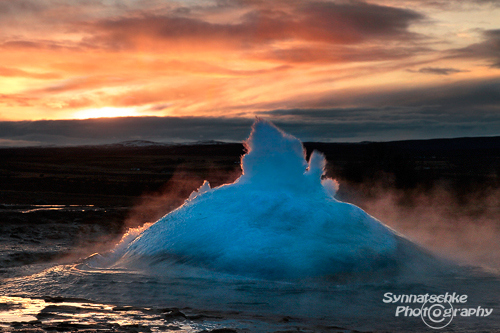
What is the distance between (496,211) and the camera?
1841cm

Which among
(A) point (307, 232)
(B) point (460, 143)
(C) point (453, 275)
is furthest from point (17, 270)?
(B) point (460, 143)

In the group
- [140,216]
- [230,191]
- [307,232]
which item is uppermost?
[230,191]

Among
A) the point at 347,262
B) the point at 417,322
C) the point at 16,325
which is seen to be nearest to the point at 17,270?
the point at 16,325

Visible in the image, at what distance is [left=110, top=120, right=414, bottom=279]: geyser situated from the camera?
7098 millimetres

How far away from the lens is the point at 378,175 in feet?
92.9

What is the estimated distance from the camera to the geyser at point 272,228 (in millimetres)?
7098

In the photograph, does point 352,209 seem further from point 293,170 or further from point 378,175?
point 378,175

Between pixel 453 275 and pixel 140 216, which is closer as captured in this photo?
pixel 453 275

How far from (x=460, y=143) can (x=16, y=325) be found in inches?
5460

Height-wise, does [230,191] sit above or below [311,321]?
above

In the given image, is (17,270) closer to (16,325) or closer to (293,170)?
(16,325)

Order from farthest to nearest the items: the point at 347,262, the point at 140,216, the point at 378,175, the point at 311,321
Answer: the point at 378,175, the point at 140,216, the point at 347,262, the point at 311,321

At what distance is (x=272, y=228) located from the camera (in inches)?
295

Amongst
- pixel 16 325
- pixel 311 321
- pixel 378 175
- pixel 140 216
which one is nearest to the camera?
pixel 16 325
